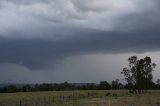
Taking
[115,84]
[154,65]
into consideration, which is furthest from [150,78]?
[115,84]

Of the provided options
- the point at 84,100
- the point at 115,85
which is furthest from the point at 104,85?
the point at 84,100

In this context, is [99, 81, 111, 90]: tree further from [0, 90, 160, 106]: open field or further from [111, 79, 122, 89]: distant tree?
[0, 90, 160, 106]: open field

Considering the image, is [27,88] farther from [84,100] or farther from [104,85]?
[84,100]

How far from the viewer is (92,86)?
→ 7003 inches

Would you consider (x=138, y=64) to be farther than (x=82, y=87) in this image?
No

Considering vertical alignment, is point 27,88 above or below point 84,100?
above

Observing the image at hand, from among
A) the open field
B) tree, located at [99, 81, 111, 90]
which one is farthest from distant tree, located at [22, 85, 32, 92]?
the open field

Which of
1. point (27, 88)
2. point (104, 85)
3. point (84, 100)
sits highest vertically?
point (104, 85)

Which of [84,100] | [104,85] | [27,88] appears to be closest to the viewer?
[84,100]

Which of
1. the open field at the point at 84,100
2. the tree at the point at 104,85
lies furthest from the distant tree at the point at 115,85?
the open field at the point at 84,100

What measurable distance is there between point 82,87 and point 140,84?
56.9 metres

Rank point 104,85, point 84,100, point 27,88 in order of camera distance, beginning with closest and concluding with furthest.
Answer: point 84,100 < point 27,88 < point 104,85

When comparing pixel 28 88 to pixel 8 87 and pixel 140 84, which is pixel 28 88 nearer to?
pixel 8 87

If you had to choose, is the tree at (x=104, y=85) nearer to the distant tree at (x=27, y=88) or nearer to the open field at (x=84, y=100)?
the distant tree at (x=27, y=88)
